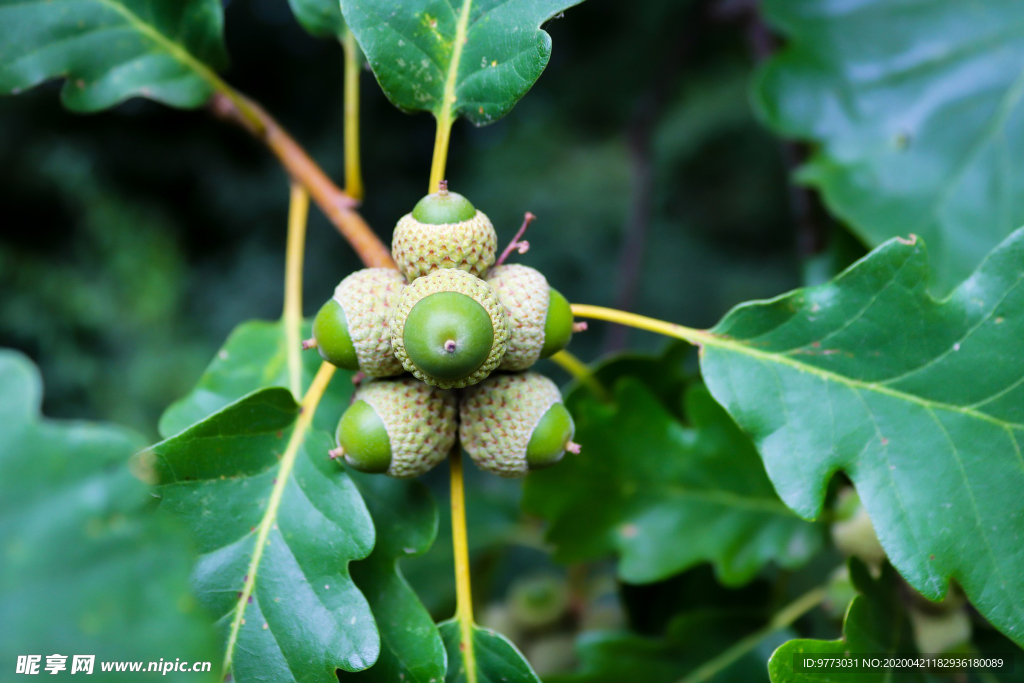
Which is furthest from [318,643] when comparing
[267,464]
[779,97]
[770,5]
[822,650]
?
[770,5]

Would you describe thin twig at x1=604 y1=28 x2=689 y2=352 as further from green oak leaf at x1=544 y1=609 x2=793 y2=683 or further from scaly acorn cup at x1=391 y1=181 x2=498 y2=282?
scaly acorn cup at x1=391 y1=181 x2=498 y2=282

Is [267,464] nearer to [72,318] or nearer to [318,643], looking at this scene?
[318,643]

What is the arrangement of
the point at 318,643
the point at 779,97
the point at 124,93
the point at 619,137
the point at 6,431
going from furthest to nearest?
the point at 619,137 < the point at 779,97 < the point at 124,93 < the point at 318,643 < the point at 6,431

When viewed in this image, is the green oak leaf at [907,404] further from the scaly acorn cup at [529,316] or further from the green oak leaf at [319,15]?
the green oak leaf at [319,15]

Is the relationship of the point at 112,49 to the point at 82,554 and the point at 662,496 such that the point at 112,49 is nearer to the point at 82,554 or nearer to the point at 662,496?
the point at 82,554

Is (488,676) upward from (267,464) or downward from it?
downward

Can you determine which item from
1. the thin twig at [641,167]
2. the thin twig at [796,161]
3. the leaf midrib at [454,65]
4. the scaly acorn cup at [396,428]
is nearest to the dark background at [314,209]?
the thin twig at [641,167]

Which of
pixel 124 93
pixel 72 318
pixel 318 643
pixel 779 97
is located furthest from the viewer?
pixel 72 318

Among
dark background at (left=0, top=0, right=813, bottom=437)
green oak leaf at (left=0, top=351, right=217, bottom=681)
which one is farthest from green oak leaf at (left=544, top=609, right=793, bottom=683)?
dark background at (left=0, top=0, right=813, bottom=437)
